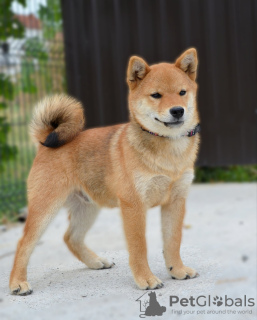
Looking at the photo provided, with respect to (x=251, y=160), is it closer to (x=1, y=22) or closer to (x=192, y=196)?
(x=192, y=196)

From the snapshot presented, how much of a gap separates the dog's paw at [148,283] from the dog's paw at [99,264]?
645mm

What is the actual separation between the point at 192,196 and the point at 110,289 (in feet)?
11.3

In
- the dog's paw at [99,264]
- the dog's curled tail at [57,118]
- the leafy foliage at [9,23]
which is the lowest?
the dog's paw at [99,264]

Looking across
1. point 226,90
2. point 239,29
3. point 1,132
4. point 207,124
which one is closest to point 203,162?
point 207,124

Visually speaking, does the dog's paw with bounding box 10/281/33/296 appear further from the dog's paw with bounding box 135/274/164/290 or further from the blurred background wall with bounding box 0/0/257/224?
the blurred background wall with bounding box 0/0/257/224

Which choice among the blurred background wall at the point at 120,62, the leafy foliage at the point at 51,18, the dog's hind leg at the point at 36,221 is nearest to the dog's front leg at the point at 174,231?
the dog's hind leg at the point at 36,221

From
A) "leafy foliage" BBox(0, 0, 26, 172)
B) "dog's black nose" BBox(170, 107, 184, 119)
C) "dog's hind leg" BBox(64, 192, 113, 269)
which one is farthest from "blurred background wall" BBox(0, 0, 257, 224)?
"dog's black nose" BBox(170, 107, 184, 119)

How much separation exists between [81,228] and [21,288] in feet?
2.16

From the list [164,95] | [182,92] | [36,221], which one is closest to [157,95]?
[164,95]

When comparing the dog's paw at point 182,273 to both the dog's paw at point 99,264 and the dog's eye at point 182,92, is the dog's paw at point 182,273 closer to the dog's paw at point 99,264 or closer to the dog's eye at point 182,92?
the dog's paw at point 99,264

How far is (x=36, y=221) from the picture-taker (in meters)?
3.71

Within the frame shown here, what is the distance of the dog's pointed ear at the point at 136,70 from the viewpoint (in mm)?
3547

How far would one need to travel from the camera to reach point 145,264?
355cm

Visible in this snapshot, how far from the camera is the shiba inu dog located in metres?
3.49
